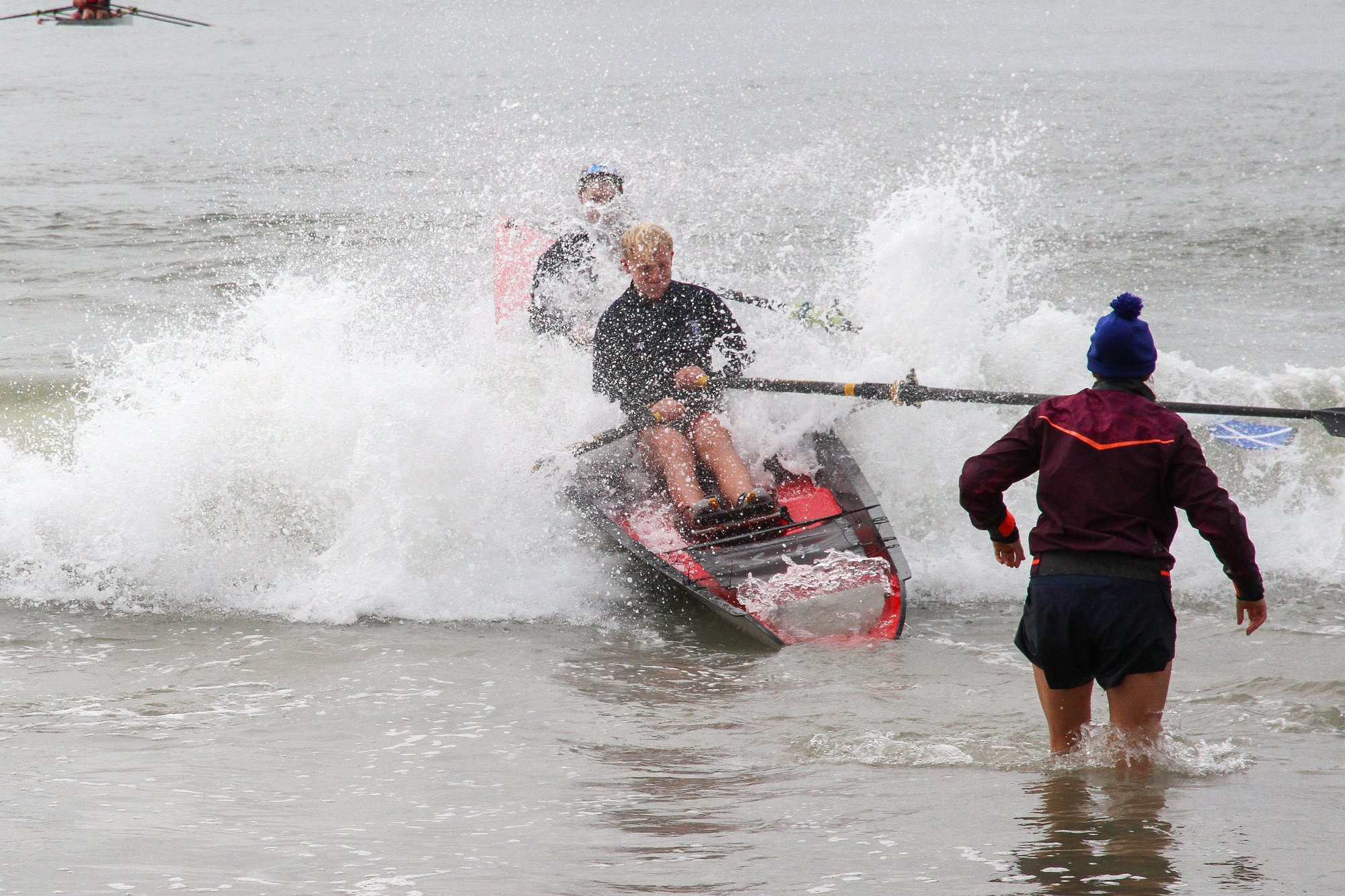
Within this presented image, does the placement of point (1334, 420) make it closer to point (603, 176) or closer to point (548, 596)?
point (548, 596)

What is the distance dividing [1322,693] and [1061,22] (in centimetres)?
4537

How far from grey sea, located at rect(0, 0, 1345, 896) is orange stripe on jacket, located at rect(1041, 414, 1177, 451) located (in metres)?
0.87

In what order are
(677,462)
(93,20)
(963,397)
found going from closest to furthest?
(963,397) → (677,462) → (93,20)

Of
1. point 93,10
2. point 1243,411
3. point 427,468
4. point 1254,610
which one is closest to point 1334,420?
point 1243,411

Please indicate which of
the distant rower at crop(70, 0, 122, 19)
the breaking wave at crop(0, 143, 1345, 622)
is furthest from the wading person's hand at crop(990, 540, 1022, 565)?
the distant rower at crop(70, 0, 122, 19)

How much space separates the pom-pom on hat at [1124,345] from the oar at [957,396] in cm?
133

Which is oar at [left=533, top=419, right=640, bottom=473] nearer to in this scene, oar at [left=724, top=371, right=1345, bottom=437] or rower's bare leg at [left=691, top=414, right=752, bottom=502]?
rower's bare leg at [left=691, top=414, right=752, bottom=502]

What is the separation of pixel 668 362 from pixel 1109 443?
10.4ft

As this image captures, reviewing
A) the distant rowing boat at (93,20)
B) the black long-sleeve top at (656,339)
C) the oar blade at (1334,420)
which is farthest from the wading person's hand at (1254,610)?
the distant rowing boat at (93,20)

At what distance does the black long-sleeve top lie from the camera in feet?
19.8

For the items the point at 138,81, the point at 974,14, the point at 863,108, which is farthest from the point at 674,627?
the point at 974,14

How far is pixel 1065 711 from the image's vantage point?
133 inches

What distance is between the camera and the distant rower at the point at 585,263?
7508 mm

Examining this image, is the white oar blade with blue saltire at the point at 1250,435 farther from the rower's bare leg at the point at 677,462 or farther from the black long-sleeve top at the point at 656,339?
the rower's bare leg at the point at 677,462
